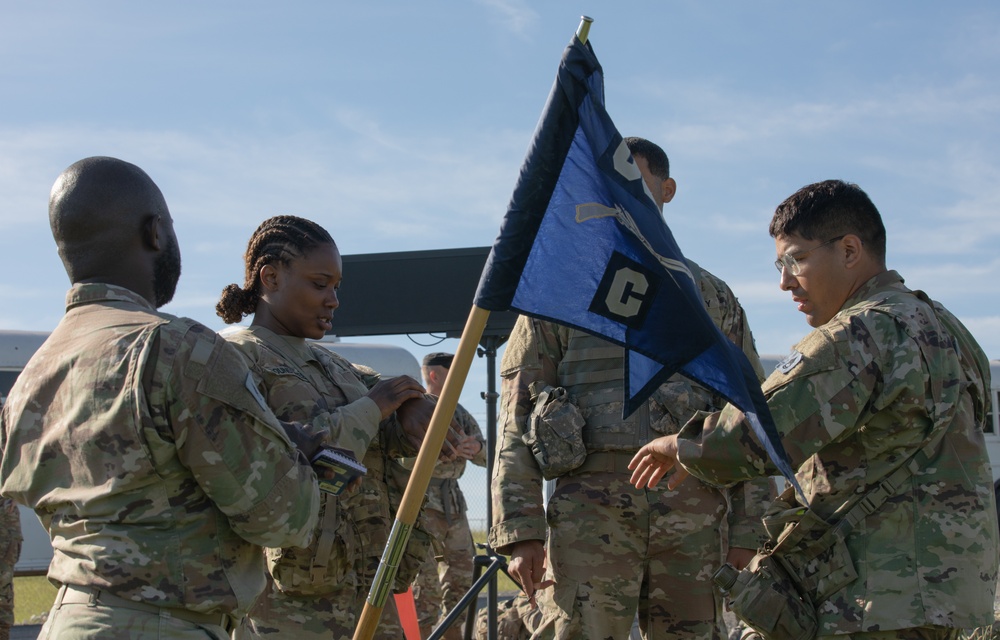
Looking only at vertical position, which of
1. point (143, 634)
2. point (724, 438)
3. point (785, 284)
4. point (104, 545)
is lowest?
point (143, 634)

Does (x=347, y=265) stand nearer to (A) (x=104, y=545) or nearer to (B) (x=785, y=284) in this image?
(B) (x=785, y=284)

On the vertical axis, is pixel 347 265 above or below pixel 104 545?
above

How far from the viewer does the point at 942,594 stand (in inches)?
130

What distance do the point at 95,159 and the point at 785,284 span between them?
2302 millimetres

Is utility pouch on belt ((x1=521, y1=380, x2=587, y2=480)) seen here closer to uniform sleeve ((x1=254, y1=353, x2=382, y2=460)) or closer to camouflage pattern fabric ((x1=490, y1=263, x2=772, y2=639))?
camouflage pattern fabric ((x1=490, y1=263, x2=772, y2=639))

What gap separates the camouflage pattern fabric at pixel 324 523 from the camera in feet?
13.0

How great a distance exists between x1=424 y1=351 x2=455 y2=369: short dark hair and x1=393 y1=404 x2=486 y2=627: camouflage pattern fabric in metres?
0.82

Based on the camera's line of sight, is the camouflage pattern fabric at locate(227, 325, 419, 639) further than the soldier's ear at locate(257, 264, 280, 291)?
No

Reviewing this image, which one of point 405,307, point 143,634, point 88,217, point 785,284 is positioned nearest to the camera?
point 143,634

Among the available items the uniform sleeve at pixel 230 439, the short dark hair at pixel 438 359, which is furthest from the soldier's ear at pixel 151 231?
the short dark hair at pixel 438 359

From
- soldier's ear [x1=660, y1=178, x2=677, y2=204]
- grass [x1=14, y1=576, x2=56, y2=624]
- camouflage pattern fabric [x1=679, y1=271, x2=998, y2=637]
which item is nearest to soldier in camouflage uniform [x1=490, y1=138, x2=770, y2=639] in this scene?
soldier's ear [x1=660, y1=178, x2=677, y2=204]

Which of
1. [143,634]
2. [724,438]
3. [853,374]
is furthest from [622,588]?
[143,634]

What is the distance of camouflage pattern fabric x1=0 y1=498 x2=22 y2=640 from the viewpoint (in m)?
8.77

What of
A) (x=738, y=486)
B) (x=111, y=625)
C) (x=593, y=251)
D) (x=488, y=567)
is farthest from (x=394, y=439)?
(x=488, y=567)
